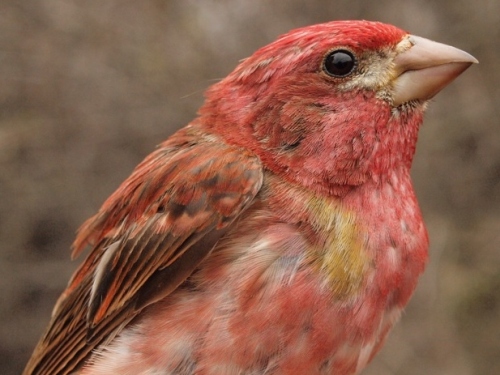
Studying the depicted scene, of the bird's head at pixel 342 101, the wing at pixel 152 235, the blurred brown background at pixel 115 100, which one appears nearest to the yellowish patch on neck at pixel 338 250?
the bird's head at pixel 342 101

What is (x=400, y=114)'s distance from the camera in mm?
2475

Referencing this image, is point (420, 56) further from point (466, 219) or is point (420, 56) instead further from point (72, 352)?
point (466, 219)

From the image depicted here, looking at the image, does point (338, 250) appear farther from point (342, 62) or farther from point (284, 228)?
point (342, 62)

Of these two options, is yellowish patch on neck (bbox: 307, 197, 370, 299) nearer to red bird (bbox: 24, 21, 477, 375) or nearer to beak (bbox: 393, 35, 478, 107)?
red bird (bbox: 24, 21, 477, 375)

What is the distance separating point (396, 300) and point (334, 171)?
1.79ft

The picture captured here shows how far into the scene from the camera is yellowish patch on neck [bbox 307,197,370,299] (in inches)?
88.7

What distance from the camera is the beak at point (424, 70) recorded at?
248 cm

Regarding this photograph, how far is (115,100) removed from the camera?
Answer: 6.84 metres

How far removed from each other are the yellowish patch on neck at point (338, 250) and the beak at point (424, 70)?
515 mm

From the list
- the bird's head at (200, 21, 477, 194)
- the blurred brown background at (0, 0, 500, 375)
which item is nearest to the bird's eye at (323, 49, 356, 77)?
the bird's head at (200, 21, 477, 194)

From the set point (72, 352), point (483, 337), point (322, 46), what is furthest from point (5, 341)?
point (322, 46)

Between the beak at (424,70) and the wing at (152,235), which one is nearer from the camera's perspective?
the wing at (152,235)

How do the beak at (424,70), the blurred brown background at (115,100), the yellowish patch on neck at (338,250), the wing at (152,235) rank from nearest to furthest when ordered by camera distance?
the yellowish patch on neck at (338,250), the wing at (152,235), the beak at (424,70), the blurred brown background at (115,100)

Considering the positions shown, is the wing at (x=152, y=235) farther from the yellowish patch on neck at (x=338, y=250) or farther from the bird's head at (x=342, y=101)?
the yellowish patch on neck at (x=338, y=250)
